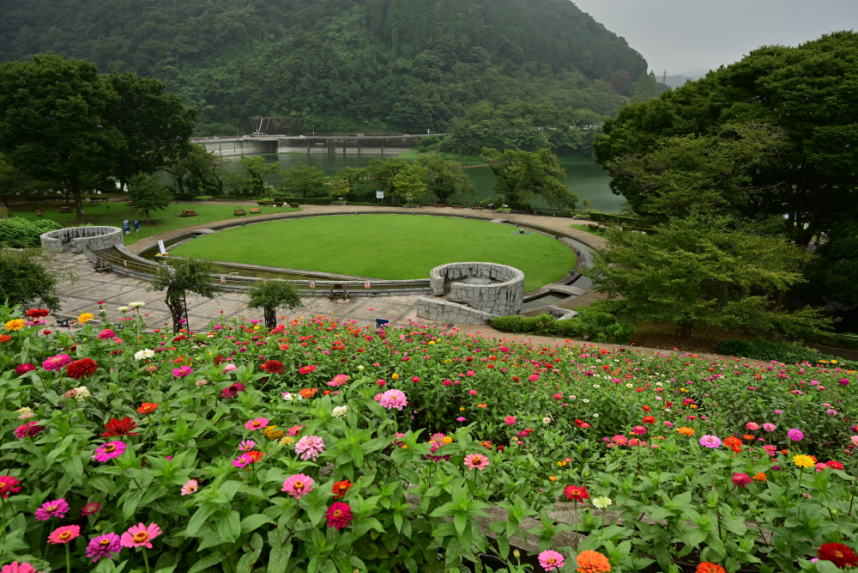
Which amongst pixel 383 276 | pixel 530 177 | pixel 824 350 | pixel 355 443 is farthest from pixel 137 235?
pixel 824 350

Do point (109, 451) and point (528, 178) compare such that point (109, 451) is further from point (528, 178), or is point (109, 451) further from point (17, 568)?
point (528, 178)

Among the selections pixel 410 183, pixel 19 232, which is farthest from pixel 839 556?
pixel 410 183

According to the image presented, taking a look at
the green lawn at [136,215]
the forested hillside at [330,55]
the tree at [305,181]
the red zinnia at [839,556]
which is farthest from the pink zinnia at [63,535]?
the forested hillside at [330,55]

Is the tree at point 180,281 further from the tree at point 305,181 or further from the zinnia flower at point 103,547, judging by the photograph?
the tree at point 305,181

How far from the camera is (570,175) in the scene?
3125 inches

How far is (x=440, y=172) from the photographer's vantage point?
156ft

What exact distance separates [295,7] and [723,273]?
20147 cm

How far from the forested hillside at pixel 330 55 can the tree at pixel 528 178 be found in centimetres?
7875

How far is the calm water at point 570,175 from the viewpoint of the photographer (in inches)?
2278

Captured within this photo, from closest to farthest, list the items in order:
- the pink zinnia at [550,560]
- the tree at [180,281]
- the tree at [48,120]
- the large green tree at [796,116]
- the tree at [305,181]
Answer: the pink zinnia at [550,560] → the tree at [180,281] → the large green tree at [796,116] → the tree at [48,120] → the tree at [305,181]

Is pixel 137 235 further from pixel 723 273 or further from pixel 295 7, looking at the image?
pixel 295 7

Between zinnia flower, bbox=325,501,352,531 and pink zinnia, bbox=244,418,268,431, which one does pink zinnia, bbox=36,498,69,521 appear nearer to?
pink zinnia, bbox=244,418,268,431

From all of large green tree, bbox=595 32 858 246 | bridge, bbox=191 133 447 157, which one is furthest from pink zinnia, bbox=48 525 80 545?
bridge, bbox=191 133 447 157

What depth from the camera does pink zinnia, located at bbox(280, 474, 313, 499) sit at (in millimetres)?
2424
